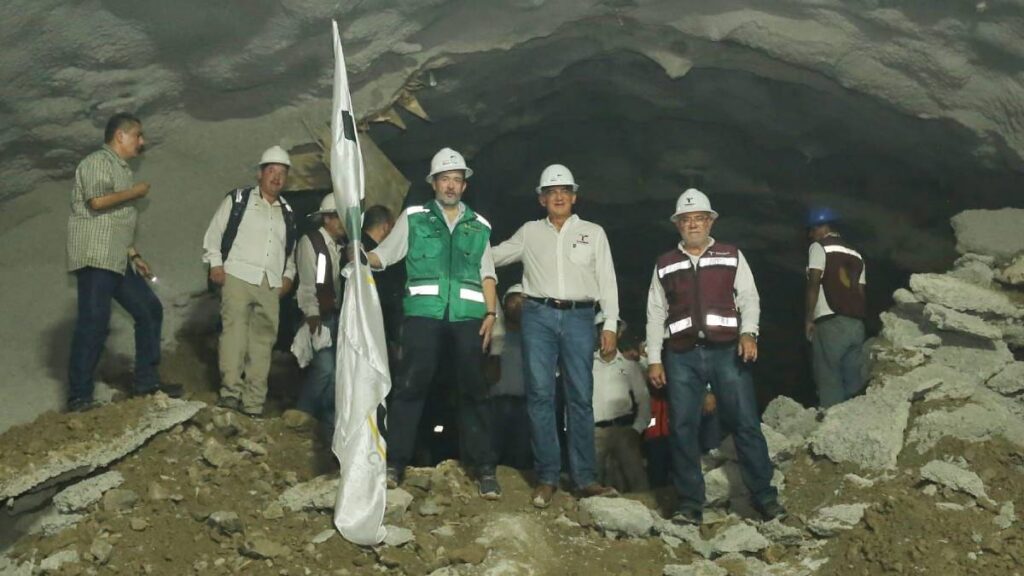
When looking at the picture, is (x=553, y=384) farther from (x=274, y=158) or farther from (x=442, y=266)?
(x=274, y=158)

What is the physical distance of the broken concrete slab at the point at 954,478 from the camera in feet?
20.9

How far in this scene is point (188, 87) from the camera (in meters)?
7.87

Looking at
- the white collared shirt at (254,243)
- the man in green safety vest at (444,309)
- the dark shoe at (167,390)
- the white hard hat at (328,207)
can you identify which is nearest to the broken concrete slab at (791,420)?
the man in green safety vest at (444,309)

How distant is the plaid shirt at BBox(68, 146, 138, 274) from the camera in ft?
21.6

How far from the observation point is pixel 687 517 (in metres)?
6.32

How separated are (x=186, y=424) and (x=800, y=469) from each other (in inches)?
143

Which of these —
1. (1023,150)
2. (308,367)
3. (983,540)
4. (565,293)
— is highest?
(1023,150)

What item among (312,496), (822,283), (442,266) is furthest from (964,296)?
(312,496)

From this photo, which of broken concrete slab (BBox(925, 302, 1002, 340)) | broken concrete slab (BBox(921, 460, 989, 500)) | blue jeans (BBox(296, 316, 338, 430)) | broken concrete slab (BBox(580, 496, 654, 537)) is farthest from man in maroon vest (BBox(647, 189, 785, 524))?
broken concrete slab (BBox(925, 302, 1002, 340))

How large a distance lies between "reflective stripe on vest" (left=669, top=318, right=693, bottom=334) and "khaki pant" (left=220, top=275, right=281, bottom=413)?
7.96 ft

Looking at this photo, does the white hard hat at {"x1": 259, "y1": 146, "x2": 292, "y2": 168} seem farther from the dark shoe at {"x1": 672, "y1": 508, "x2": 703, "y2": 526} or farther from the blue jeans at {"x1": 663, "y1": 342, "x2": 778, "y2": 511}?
the dark shoe at {"x1": 672, "y1": 508, "x2": 703, "y2": 526}

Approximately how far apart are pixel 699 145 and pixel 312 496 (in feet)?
17.6

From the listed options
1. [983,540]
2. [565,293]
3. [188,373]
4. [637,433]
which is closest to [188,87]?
[188,373]

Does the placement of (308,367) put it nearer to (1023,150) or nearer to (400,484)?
(400,484)
